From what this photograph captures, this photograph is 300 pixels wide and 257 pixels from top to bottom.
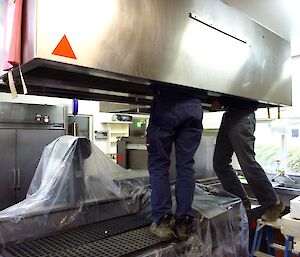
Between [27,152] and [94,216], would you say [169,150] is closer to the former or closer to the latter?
[94,216]

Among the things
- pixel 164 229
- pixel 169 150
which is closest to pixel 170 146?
pixel 169 150

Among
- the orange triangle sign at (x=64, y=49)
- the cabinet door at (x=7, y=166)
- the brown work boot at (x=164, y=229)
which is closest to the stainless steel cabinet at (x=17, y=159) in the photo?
the cabinet door at (x=7, y=166)

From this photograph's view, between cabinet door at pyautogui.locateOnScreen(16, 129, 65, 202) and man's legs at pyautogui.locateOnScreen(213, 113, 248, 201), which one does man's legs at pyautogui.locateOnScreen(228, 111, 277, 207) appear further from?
cabinet door at pyautogui.locateOnScreen(16, 129, 65, 202)

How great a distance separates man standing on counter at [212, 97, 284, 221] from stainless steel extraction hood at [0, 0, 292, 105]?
0.63 feet

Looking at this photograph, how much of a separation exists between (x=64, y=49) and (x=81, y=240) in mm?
764

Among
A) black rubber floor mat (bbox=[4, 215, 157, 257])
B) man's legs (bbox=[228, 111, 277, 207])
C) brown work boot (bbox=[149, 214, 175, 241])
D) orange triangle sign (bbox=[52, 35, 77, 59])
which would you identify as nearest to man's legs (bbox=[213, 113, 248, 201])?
man's legs (bbox=[228, 111, 277, 207])

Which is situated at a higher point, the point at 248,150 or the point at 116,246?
the point at 248,150

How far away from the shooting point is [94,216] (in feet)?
4.49

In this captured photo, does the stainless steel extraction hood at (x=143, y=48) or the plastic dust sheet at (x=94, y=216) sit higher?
the stainless steel extraction hood at (x=143, y=48)

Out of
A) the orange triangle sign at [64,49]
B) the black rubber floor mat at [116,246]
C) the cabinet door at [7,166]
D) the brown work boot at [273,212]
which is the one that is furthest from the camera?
the cabinet door at [7,166]

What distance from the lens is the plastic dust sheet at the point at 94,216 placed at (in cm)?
105

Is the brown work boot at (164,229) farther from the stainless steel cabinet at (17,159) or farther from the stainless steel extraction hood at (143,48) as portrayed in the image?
the stainless steel cabinet at (17,159)

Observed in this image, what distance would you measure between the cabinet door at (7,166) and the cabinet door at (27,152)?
0.06m

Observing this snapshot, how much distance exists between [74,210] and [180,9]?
3.25 feet
